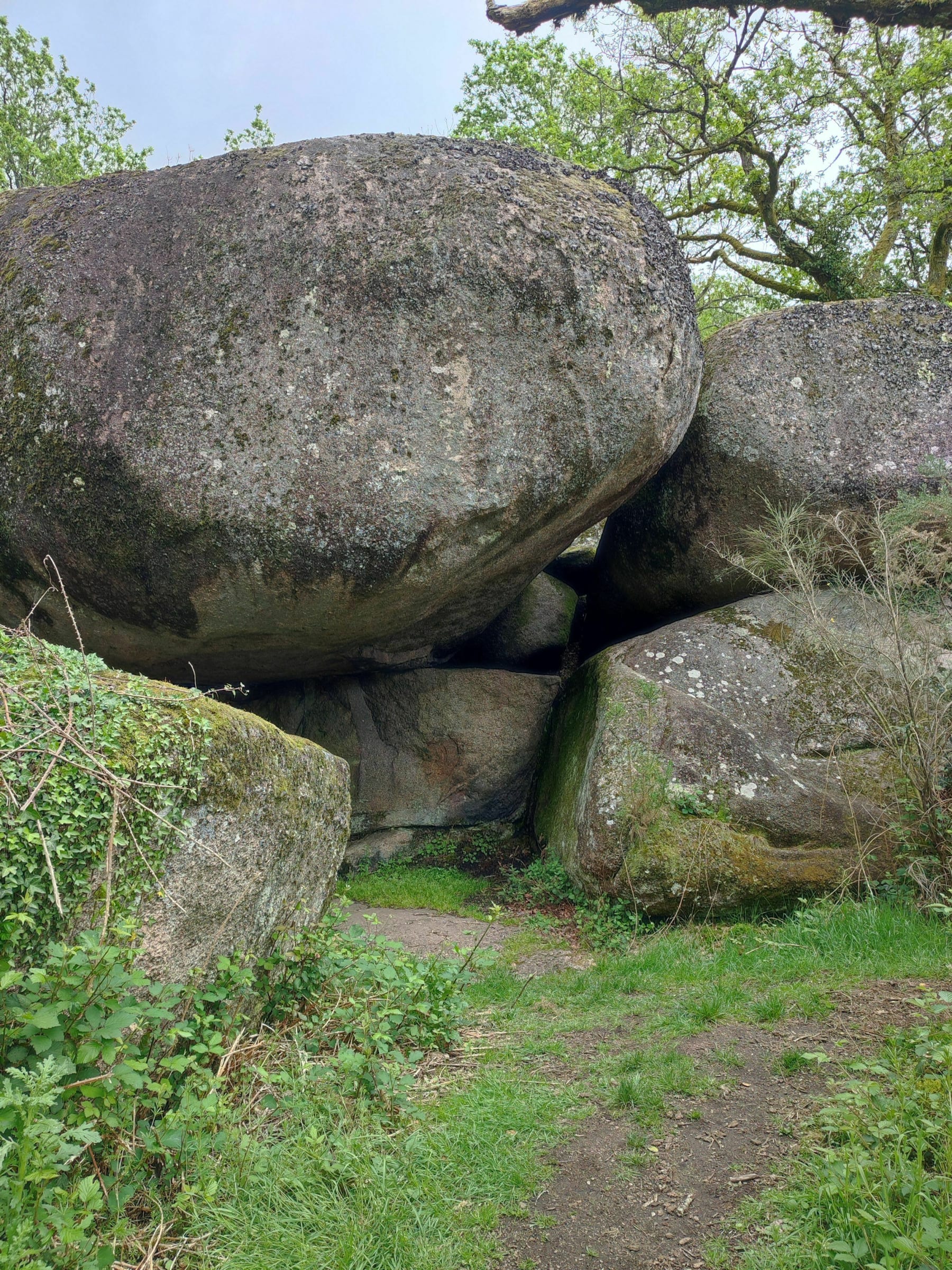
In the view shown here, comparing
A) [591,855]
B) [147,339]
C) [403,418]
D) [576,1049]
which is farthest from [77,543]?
[576,1049]

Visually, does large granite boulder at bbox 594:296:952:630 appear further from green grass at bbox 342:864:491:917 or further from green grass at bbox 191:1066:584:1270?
green grass at bbox 191:1066:584:1270

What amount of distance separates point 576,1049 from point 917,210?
13.0m

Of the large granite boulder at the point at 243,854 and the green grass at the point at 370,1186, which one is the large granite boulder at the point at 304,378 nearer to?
the large granite boulder at the point at 243,854

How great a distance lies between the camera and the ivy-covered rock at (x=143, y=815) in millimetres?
2803

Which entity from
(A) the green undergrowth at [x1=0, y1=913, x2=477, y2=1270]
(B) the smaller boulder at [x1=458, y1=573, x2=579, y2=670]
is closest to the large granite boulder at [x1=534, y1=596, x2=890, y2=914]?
(B) the smaller boulder at [x1=458, y1=573, x2=579, y2=670]

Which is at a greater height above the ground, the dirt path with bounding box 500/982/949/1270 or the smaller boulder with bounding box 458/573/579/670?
the smaller boulder with bounding box 458/573/579/670

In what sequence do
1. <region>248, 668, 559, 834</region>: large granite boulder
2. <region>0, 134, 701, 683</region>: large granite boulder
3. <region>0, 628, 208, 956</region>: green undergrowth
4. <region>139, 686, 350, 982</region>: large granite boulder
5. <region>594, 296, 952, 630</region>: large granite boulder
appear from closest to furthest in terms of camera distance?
<region>0, 628, 208, 956</region>: green undergrowth < <region>139, 686, 350, 982</region>: large granite boulder < <region>0, 134, 701, 683</region>: large granite boulder < <region>594, 296, 952, 630</region>: large granite boulder < <region>248, 668, 559, 834</region>: large granite boulder

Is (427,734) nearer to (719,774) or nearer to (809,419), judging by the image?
(719,774)

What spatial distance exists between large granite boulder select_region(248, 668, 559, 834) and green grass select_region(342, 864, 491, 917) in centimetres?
58

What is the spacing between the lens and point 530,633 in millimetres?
9586

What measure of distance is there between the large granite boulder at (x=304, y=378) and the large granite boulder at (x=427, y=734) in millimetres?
1840

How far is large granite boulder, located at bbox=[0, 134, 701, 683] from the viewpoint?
6.10m

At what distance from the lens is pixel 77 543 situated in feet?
20.5

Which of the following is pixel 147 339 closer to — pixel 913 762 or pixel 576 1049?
pixel 576 1049
